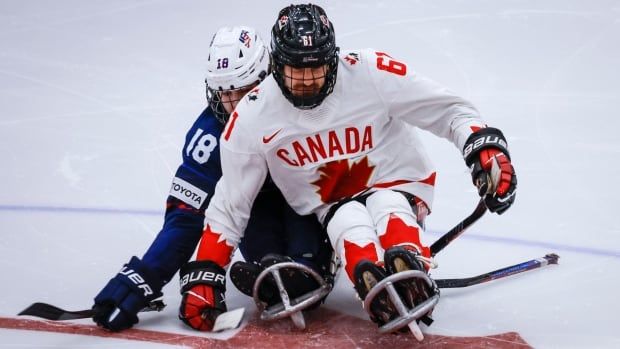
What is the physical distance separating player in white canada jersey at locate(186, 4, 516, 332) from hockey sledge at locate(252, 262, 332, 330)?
0.45ft

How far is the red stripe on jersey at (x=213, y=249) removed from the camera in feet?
11.0

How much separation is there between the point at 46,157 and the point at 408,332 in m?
2.59

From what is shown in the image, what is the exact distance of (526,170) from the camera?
15.3ft

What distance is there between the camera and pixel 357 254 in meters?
3.08

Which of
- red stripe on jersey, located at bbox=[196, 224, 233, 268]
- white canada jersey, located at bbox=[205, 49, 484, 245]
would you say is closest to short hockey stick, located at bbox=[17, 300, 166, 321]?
red stripe on jersey, located at bbox=[196, 224, 233, 268]

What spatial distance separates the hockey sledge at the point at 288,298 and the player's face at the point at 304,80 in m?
0.53

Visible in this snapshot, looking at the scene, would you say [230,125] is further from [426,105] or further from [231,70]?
[426,105]

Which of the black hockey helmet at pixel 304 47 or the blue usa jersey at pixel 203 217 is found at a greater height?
the black hockey helmet at pixel 304 47

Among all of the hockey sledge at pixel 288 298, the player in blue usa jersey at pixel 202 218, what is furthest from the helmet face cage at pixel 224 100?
the hockey sledge at pixel 288 298

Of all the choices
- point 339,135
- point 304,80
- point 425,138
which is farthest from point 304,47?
point 425,138

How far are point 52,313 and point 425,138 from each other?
2.54 metres

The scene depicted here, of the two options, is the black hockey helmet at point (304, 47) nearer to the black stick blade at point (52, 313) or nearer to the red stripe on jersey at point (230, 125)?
the red stripe on jersey at point (230, 125)

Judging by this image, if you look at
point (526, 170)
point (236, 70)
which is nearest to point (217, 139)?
point (236, 70)

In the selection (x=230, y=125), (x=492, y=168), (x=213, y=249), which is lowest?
(x=213, y=249)
